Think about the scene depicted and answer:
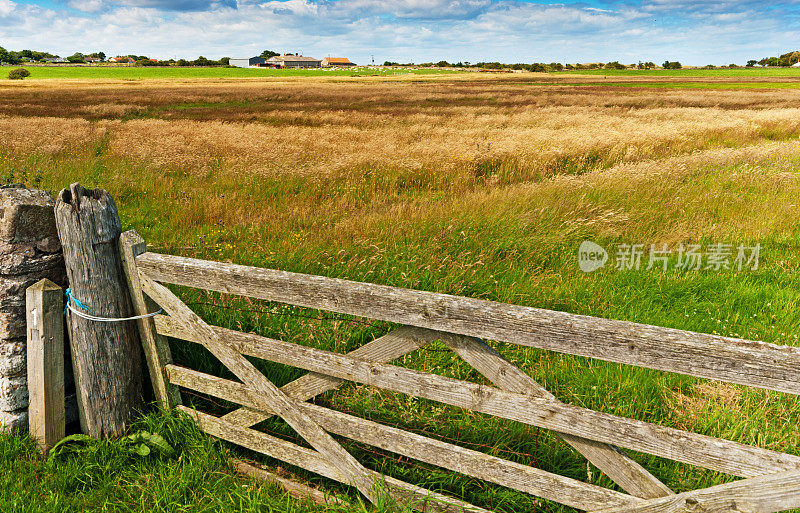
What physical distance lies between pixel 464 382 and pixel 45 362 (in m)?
2.44

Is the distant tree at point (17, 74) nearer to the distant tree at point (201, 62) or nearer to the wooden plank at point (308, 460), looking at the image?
the distant tree at point (201, 62)

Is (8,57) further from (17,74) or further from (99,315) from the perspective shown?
(99,315)

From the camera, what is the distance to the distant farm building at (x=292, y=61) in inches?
7052

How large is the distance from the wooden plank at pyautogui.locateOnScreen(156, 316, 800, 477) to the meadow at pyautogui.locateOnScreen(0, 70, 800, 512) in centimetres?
68

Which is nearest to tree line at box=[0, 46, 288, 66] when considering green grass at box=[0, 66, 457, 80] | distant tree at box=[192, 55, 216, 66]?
distant tree at box=[192, 55, 216, 66]

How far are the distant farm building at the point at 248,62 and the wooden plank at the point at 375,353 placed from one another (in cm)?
18756

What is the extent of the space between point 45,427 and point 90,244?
1.16 metres

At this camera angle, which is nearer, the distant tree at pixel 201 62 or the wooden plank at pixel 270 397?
the wooden plank at pixel 270 397

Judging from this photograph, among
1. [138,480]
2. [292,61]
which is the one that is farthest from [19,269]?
[292,61]

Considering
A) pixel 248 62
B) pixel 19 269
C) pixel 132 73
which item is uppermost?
pixel 248 62

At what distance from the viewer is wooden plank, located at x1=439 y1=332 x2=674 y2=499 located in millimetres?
2172

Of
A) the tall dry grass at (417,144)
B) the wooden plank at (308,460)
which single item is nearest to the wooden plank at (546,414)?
the wooden plank at (308,460)

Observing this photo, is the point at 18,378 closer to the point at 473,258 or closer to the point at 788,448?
the point at 473,258

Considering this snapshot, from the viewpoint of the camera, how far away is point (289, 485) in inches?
111
